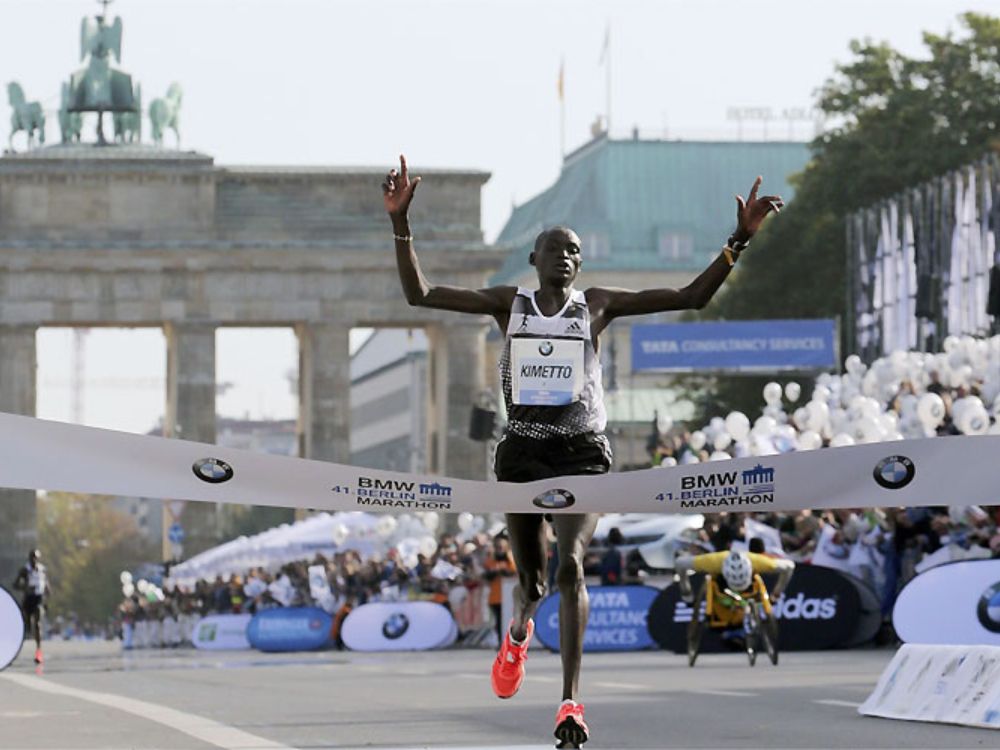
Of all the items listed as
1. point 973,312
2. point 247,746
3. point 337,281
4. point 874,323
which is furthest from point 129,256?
point 247,746

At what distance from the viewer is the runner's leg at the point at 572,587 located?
11.2 m

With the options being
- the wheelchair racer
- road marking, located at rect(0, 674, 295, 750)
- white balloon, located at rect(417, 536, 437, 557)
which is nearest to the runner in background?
the wheelchair racer

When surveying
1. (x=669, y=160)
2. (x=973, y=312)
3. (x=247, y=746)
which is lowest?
(x=247, y=746)

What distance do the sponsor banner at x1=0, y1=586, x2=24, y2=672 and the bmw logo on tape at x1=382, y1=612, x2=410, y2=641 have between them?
24.2 metres

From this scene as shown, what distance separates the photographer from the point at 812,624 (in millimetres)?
30438

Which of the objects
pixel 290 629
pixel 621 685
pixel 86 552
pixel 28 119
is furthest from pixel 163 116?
pixel 86 552

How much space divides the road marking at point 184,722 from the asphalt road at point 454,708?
15 millimetres

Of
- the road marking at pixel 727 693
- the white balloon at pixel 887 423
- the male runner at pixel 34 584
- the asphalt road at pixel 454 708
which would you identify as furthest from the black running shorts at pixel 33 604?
the road marking at pixel 727 693

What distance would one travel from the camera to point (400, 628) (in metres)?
38.5

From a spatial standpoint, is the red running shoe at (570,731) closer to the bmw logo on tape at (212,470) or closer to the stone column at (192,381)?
the bmw logo on tape at (212,470)

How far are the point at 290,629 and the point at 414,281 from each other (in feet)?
99.0

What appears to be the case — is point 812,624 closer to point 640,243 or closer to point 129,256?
point 129,256

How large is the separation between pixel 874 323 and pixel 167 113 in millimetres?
34173

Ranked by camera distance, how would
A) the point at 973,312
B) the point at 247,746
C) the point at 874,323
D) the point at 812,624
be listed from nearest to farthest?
1. the point at 247,746
2. the point at 812,624
3. the point at 973,312
4. the point at 874,323
